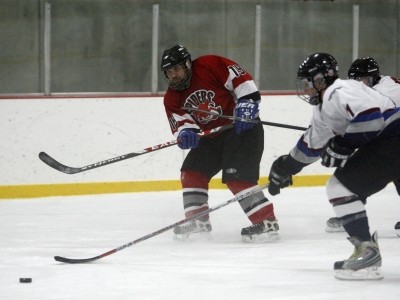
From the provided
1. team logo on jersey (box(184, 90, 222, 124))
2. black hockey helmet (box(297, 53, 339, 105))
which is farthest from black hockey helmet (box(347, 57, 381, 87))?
black hockey helmet (box(297, 53, 339, 105))

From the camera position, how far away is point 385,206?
6.27m

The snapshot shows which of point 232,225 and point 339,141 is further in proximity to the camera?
point 232,225

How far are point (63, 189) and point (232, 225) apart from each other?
151 centimetres

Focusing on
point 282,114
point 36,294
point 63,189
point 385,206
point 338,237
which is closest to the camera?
point 36,294

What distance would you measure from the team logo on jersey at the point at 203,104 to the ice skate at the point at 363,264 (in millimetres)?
1427

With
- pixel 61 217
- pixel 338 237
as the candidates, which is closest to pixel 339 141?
pixel 338 237

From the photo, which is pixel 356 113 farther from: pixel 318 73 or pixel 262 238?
pixel 262 238

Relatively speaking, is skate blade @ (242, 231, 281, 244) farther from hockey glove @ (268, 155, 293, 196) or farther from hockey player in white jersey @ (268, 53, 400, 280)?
hockey player in white jersey @ (268, 53, 400, 280)

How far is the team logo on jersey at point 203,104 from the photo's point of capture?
5.12 meters

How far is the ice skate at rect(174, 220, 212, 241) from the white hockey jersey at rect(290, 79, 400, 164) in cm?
139

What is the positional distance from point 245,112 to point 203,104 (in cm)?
25

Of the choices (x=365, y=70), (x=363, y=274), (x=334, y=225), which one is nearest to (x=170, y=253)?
(x=334, y=225)

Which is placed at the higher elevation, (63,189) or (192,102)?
(192,102)

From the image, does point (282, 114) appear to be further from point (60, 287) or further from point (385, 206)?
point (60, 287)
